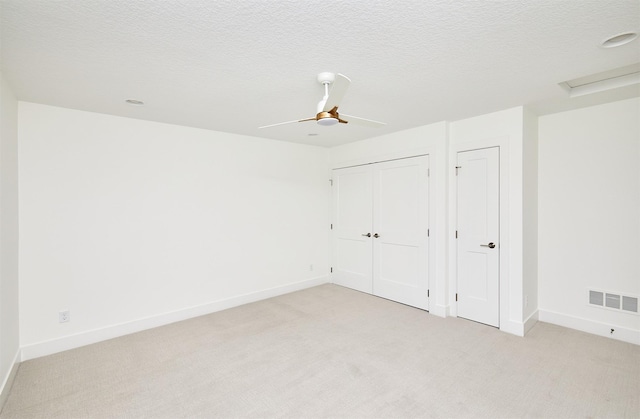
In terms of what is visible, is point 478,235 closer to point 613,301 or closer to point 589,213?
point 589,213

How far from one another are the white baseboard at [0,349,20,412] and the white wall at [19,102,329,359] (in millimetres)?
192

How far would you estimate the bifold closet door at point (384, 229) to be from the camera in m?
4.05

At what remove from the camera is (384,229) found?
14.8 feet

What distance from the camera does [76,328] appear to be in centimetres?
307

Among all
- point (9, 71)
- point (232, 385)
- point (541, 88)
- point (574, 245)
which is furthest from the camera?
point (574, 245)

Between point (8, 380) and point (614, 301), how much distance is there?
5509 millimetres

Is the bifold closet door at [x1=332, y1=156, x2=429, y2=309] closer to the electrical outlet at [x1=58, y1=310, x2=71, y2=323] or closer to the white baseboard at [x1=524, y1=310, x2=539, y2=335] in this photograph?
→ the white baseboard at [x1=524, y1=310, x2=539, y2=335]

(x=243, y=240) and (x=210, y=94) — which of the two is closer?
(x=210, y=94)

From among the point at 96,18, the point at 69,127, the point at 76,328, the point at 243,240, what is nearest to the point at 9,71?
the point at 69,127

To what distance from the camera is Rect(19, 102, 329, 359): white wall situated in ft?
9.52

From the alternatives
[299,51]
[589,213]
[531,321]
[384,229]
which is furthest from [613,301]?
[299,51]

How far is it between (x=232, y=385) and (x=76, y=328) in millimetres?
1929

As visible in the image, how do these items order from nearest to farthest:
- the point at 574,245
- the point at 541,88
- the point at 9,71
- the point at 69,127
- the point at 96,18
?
the point at 96,18
the point at 9,71
the point at 541,88
the point at 69,127
the point at 574,245

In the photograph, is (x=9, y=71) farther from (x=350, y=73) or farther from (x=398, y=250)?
(x=398, y=250)
